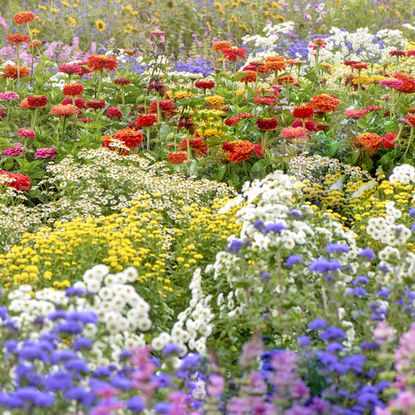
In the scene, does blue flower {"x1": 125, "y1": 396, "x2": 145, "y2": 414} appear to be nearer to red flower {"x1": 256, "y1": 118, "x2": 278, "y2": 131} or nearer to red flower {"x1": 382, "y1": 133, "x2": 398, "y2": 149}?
red flower {"x1": 256, "y1": 118, "x2": 278, "y2": 131}

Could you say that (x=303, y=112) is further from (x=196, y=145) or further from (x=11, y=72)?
(x=11, y=72)

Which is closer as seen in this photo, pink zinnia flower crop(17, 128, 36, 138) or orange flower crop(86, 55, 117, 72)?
pink zinnia flower crop(17, 128, 36, 138)

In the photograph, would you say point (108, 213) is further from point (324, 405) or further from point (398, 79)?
point (324, 405)

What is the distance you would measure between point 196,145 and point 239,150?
1.37 ft

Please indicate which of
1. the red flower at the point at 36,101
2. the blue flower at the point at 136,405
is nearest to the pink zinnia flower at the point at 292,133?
the red flower at the point at 36,101

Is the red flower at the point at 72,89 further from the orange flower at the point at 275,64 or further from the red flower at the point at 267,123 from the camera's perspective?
the orange flower at the point at 275,64

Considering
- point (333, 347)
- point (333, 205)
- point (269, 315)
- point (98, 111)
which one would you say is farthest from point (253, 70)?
point (333, 347)

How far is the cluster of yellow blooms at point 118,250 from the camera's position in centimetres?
394

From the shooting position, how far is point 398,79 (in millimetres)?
5957

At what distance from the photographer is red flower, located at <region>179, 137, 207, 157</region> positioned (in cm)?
573

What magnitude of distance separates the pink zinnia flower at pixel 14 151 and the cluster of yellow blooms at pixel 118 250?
1094 mm

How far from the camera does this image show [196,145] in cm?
577

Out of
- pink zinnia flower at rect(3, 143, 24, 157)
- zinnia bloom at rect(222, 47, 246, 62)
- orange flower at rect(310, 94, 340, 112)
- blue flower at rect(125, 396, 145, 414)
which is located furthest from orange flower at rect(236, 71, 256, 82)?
blue flower at rect(125, 396, 145, 414)

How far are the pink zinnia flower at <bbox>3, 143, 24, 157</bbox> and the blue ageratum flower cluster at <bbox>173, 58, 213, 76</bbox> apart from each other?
135 inches
